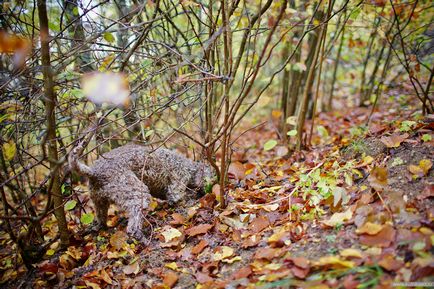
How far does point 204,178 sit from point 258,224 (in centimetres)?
120

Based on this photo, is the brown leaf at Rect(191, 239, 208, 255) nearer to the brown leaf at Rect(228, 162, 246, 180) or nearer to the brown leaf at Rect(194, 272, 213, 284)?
the brown leaf at Rect(194, 272, 213, 284)

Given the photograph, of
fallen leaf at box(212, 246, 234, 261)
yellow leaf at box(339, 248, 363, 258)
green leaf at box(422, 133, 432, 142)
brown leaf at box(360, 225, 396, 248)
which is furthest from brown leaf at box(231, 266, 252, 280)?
green leaf at box(422, 133, 432, 142)

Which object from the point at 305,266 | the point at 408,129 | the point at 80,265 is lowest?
the point at 80,265

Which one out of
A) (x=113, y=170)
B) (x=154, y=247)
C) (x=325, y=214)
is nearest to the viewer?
(x=325, y=214)

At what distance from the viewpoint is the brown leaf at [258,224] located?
2.77 m

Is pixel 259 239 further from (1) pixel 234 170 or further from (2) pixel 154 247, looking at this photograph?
(1) pixel 234 170

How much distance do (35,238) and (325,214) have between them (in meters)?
3.04

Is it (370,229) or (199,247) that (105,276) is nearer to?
(199,247)

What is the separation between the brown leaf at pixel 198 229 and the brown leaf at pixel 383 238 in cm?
138

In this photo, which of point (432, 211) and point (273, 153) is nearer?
point (432, 211)

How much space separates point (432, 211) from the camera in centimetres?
212

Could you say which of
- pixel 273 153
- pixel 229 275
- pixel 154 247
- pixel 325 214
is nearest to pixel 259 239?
pixel 229 275

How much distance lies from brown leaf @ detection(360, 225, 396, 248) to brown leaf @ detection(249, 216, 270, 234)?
879mm

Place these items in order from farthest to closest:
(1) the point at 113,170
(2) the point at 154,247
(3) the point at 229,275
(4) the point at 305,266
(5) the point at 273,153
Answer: (5) the point at 273,153
(1) the point at 113,170
(2) the point at 154,247
(3) the point at 229,275
(4) the point at 305,266
